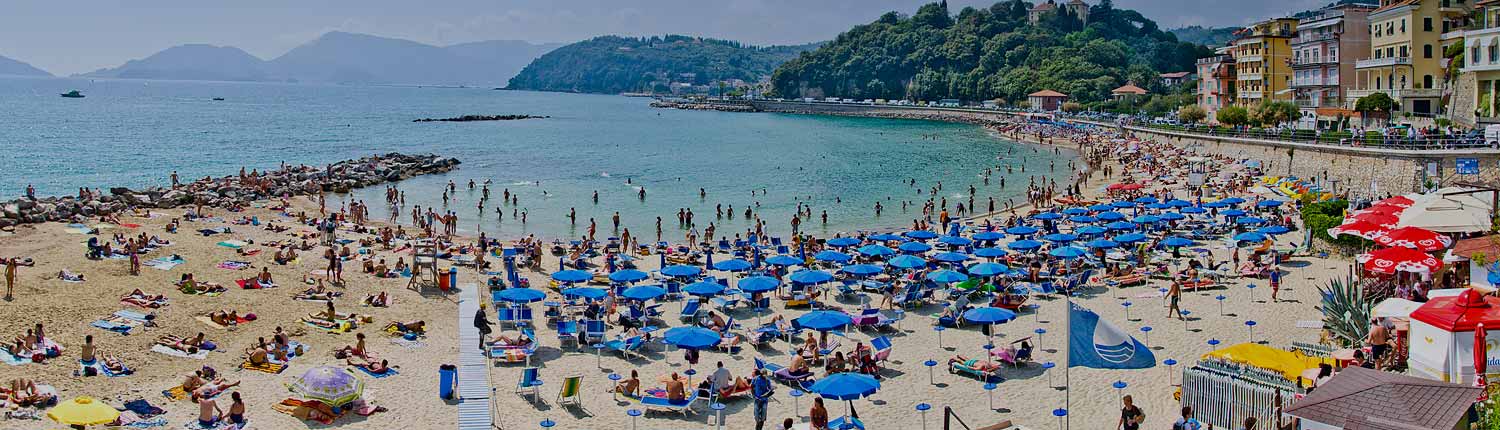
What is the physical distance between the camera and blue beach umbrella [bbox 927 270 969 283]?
21.8 meters

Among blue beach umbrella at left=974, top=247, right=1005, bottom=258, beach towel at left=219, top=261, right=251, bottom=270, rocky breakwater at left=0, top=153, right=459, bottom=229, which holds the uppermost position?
rocky breakwater at left=0, top=153, right=459, bottom=229

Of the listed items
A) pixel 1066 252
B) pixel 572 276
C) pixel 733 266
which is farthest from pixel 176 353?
pixel 1066 252

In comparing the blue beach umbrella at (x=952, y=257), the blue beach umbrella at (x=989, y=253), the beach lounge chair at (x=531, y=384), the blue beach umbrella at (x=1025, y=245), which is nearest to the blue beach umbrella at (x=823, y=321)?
the beach lounge chair at (x=531, y=384)

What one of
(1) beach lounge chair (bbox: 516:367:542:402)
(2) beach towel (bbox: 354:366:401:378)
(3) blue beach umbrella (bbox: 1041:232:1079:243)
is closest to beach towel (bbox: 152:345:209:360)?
(2) beach towel (bbox: 354:366:401:378)

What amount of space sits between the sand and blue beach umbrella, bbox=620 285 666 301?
2.19ft

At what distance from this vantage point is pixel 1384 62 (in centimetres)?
4734

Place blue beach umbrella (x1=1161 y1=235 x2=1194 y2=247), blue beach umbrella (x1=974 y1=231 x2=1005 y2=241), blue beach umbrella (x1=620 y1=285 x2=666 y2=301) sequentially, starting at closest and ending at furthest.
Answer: blue beach umbrella (x1=620 y1=285 x2=666 y2=301), blue beach umbrella (x1=1161 y1=235 x2=1194 y2=247), blue beach umbrella (x1=974 y1=231 x2=1005 y2=241)

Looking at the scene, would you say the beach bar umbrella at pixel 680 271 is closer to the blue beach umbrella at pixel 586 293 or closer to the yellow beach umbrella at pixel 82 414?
the blue beach umbrella at pixel 586 293

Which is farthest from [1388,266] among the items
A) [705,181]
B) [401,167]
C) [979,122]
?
[979,122]

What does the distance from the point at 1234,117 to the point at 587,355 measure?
50.4 metres

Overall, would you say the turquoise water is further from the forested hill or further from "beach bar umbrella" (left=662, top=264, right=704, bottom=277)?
the forested hill

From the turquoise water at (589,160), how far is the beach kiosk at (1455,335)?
26802 millimetres

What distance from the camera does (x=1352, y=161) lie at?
38.1 m

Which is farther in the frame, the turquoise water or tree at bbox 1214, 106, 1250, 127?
tree at bbox 1214, 106, 1250, 127
